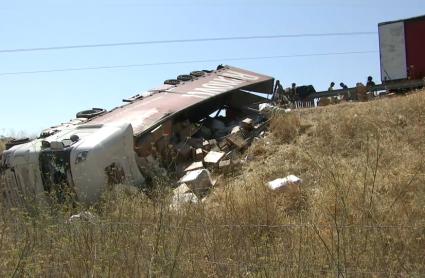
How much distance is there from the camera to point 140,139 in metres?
10.8

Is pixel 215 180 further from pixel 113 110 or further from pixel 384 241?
pixel 384 241

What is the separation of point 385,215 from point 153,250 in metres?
2.55

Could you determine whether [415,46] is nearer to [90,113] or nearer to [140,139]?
[90,113]

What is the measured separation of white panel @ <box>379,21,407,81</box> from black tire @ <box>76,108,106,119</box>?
1095 cm

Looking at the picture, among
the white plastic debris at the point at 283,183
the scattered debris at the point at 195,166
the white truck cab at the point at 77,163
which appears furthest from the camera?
the scattered debris at the point at 195,166

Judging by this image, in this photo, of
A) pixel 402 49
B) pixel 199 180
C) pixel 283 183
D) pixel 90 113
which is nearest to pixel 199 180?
pixel 199 180

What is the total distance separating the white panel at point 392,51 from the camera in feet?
63.0

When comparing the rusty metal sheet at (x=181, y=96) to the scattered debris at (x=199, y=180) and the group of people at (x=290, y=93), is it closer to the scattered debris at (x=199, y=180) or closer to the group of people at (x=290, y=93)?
the group of people at (x=290, y=93)

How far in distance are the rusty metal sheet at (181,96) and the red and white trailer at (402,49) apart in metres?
6.01

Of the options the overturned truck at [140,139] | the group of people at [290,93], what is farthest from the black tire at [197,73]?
the group of people at [290,93]

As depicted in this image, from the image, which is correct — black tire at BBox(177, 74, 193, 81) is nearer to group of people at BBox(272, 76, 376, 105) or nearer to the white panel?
group of people at BBox(272, 76, 376, 105)

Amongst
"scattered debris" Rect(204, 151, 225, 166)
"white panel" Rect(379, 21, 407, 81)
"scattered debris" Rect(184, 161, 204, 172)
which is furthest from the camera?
"white panel" Rect(379, 21, 407, 81)

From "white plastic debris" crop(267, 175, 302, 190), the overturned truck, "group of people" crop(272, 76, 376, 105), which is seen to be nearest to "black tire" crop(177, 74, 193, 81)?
the overturned truck

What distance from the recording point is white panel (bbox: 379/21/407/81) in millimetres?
19203
